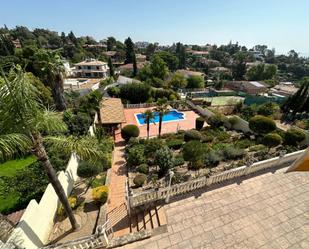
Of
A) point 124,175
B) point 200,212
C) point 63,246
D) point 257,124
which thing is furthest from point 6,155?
point 257,124

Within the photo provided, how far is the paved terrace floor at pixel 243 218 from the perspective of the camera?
7.36 meters

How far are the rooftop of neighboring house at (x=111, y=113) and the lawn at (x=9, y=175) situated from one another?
7827 millimetres

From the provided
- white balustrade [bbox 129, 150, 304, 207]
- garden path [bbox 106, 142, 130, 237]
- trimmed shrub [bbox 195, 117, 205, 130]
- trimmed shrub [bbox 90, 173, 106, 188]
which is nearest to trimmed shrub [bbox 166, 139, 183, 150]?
garden path [bbox 106, 142, 130, 237]

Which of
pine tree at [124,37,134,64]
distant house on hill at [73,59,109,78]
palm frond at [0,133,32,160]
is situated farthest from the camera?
pine tree at [124,37,134,64]

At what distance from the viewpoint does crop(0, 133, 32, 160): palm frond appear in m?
4.56

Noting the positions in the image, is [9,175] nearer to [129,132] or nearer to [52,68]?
[129,132]

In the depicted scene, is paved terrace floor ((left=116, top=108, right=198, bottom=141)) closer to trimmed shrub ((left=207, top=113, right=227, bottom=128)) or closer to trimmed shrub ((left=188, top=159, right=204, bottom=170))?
trimmed shrub ((left=207, top=113, right=227, bottom=128))

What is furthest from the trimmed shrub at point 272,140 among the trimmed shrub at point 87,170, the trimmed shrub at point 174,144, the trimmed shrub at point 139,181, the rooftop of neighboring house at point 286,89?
the rooftop of neighboring house at point 286,89

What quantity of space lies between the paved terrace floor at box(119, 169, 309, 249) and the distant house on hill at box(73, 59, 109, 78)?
5688 cm

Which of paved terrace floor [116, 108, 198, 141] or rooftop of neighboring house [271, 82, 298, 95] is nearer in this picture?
paved terrace floor [116, 108, 198, 141]

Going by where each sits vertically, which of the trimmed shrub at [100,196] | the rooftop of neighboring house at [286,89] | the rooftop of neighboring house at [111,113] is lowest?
the rooftop of neighboring house at [286,89]

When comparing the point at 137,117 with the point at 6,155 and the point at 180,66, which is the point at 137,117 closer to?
the point at 6,155

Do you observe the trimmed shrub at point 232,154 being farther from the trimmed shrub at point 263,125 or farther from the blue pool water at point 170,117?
the blue pool water at point 170,117

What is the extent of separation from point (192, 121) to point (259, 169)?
14.0m
